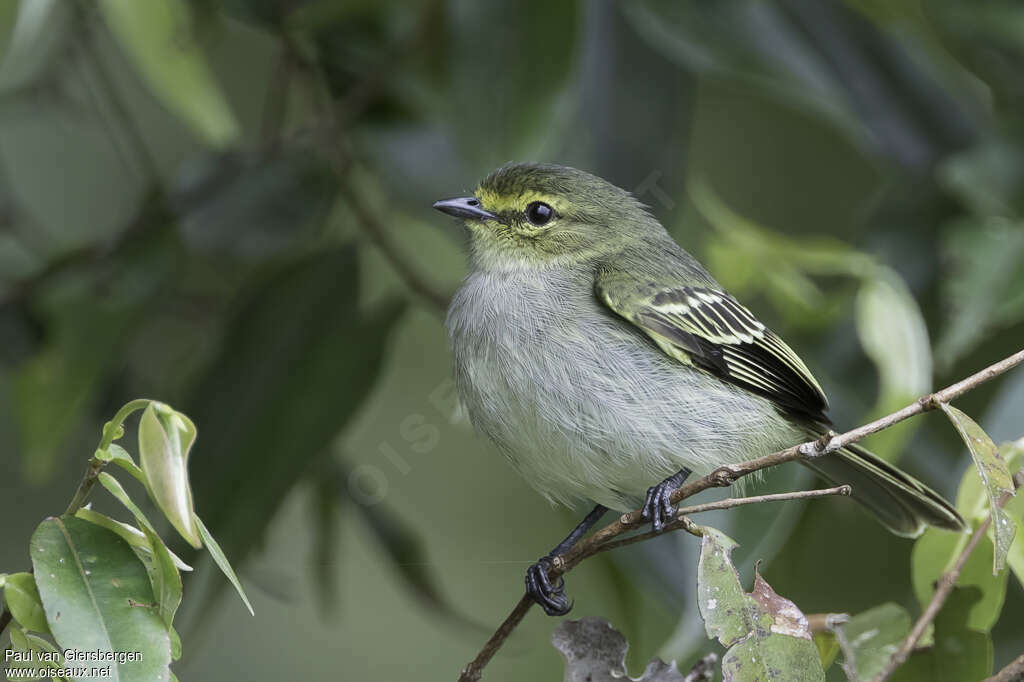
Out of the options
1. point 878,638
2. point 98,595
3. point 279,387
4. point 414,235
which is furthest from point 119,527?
point 414,235

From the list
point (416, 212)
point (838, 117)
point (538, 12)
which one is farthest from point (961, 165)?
point (416, 212)

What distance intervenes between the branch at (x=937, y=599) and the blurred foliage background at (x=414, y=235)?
0.64 metres

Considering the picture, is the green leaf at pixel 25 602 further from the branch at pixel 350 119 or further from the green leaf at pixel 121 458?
the branch at pixel 350 119

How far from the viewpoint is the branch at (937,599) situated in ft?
6.08

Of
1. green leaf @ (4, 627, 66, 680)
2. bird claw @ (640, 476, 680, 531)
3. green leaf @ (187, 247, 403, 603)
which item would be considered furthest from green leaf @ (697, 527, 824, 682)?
green leaf @ (187, 247, 403, 603)

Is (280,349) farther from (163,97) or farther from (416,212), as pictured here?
(163,97)

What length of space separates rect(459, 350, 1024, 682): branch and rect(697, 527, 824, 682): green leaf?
4.0 inches

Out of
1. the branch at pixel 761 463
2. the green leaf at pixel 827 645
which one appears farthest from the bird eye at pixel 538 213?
the green leaf at pixel 827 645

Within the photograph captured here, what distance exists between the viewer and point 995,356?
12.2 feet

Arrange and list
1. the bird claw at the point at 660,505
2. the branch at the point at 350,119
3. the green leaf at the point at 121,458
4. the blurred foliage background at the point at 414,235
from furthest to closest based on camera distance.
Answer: the branch at the point at 350,119, the blurred foliage background at the point at 414,235, the bird claw at the point at 660,505, the green leaf at the point at 121,458

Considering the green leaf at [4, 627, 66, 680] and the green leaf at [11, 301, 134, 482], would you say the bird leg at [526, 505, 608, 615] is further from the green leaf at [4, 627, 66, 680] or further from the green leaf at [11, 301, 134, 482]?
the green leaf at [11, 301, 134, 482]

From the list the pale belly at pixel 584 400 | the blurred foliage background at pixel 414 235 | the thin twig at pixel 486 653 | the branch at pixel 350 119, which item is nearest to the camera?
the thin twig at pixel 486 653

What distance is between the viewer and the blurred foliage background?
2924mm

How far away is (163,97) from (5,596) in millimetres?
1705
